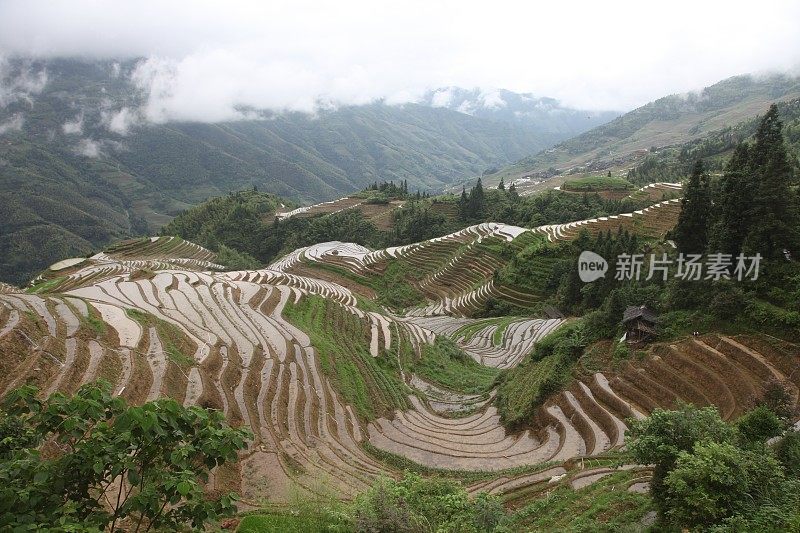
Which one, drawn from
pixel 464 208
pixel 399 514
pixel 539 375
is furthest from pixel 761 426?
pixel 464 208

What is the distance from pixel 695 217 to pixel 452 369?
17241mm

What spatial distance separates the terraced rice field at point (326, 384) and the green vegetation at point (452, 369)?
2.61ft

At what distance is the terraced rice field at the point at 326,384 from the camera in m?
13.7

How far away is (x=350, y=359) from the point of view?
23.3m

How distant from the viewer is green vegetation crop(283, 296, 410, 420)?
20281 millimetres

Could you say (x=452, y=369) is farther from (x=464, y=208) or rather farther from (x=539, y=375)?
(x=464, y=208)

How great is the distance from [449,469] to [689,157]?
111365 millimetres

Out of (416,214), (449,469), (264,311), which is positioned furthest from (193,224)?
(449,469)

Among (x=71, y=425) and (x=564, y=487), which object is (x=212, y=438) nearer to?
(x=71, y=425)

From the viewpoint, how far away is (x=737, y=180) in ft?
69.3

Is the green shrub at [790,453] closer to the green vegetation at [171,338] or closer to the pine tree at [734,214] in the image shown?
the pine tree at [734,214]

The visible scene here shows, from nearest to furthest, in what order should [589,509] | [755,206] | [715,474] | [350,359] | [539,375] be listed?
1. [715,474]
2. [589,509]
3. [755,206]
4. [539,375]
5. [350,359]

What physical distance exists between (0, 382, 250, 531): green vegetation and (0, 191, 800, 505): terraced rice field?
24.5ft

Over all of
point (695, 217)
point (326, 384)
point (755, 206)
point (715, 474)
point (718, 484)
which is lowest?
point (326, 384)
